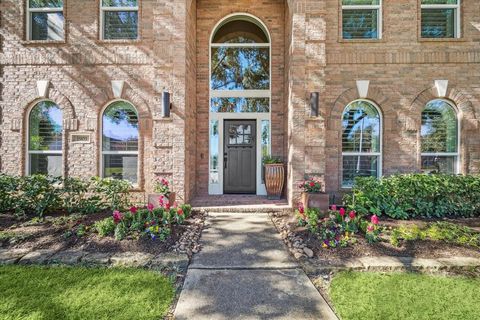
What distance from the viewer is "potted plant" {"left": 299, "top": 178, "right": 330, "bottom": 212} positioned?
4.61 meters

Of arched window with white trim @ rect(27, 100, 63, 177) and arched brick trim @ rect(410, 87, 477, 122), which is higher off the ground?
arched brick trim @ rect(410, 87, 477, 122)

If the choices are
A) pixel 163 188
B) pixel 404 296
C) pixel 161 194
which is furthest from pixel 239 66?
pixel 404 296

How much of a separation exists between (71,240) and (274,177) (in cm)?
407

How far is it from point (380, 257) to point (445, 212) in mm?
2795

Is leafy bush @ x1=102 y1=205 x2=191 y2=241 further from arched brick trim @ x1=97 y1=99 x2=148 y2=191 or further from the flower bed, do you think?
arched brick trim @ x1=97 y1=99 x2=148 y2=191

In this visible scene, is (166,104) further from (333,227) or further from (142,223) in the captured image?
(333,227)

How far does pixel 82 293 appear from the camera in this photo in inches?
90.5

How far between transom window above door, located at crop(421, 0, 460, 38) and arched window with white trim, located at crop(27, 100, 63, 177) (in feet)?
29.6

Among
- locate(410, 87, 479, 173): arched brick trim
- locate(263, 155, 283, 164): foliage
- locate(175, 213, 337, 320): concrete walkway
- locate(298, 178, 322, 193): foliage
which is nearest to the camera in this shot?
locate(175, 213, 337, 320): concrete walkway

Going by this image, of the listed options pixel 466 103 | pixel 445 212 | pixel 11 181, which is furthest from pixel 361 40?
pixel 11 181

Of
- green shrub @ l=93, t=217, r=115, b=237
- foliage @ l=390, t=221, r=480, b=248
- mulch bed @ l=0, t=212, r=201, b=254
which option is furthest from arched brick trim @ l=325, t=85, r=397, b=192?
green shrub @ l=93, t=217, r=115, b=237

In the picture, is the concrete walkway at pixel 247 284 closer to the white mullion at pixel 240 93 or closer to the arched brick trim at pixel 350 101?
the arched brick trim at pixel 350 101

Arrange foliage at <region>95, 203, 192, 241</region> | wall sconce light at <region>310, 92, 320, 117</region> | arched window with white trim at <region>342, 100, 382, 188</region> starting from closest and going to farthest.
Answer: foliage at <region>95, 203, 192, 241</region>, wall sconce light at <region>310, 92, 320, 117</region>, arched window with white trim at <region>342, 100, 382, 188</region>

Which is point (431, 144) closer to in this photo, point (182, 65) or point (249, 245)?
point (249, 245)
